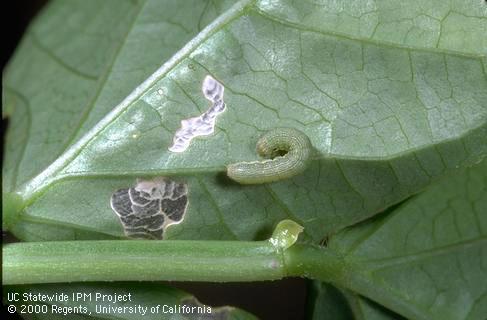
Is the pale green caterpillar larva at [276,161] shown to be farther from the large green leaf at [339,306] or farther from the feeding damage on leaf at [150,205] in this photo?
the large green leaf at [339,306]

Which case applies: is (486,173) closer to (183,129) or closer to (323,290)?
(323,290)

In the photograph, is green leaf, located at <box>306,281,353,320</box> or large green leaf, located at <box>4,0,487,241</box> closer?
large green leaf, located at <box>4,0,487,241</box>

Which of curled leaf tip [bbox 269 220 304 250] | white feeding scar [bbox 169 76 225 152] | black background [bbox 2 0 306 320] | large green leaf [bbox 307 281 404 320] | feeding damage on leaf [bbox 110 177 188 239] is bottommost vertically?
large green leaf [bbox 307 281 404 320]

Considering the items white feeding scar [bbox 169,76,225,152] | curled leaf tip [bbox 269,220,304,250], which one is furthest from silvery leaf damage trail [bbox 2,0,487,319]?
curled leaf tip [bbox 269,220,304,250]

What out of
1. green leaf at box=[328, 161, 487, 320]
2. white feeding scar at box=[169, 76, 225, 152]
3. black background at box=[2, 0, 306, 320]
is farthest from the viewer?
black background at box=[2, 0, 306, 320]

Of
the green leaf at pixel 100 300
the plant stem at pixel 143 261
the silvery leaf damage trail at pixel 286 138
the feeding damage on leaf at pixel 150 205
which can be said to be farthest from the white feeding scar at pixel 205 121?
the green leaf at pixel 100 300

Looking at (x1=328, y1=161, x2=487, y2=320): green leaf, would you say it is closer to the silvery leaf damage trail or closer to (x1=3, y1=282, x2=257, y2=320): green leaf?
the silvery leaf damage trail

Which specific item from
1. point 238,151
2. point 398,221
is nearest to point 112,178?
point 238,151
